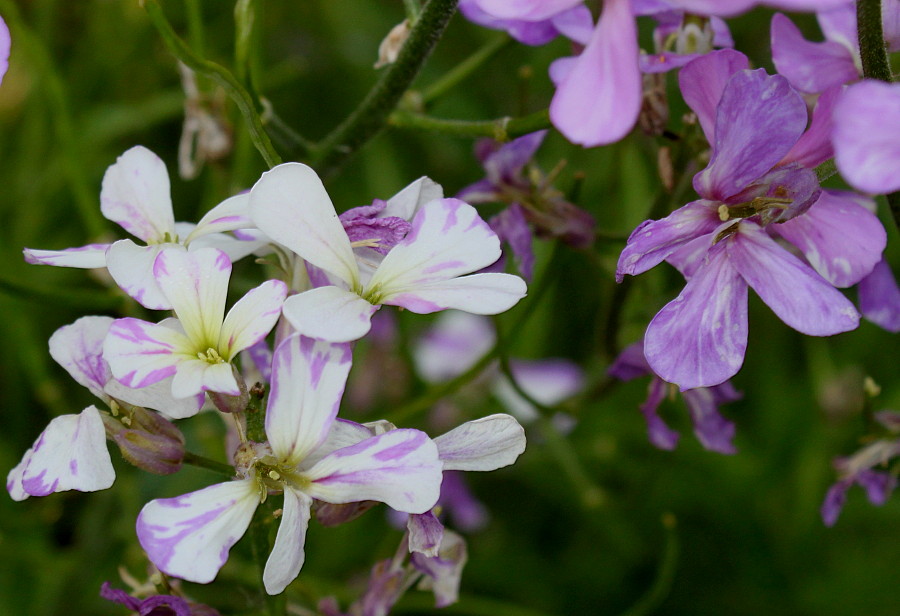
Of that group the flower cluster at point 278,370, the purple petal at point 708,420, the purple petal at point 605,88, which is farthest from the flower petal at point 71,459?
the purple petal at point 708,420

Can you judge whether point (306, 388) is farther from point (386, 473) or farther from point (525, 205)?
point (525, 205)

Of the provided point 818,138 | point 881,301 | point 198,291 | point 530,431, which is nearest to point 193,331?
point 198,291

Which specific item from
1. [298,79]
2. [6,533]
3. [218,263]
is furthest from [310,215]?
[298,79]

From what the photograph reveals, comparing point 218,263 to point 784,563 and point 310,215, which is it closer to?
point 310,215

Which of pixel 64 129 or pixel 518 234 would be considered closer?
pixel 518 234

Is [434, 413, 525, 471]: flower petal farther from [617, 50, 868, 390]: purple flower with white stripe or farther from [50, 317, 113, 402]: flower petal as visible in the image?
[50, 317, 113, 402]: flower petal

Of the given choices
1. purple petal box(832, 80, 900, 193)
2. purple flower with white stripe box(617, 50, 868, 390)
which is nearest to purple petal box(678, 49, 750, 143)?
purple flower with white stripe box(617, 50, 868, 390)
